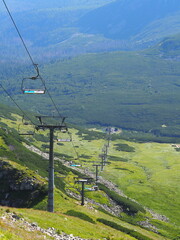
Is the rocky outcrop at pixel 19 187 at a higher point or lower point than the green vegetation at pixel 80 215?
higher

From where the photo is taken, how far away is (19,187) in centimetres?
6000

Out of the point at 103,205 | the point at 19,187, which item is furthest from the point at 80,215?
the point at 103,205

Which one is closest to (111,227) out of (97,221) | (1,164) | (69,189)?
(97,221)

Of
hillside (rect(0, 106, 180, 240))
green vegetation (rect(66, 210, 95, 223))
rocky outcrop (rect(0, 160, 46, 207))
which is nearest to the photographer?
hillside (rect(0, 106, 180, 240))

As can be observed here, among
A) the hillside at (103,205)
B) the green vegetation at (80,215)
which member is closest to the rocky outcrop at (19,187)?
the hillside at (103,205)

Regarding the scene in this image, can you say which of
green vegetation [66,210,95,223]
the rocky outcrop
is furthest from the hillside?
the rocky outcrop

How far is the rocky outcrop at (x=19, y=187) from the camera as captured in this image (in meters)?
58.3

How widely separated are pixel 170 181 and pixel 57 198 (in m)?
108

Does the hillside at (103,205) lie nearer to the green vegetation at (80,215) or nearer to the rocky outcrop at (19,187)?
the green vegetation at (80,215)

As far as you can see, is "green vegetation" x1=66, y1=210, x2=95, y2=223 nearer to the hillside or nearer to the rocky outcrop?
the hillside

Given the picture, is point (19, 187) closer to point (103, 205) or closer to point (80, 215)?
point (80, 215)

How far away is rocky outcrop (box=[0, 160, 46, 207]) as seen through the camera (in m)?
58.3

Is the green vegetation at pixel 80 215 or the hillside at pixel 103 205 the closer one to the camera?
the hillside at pixel 103 205

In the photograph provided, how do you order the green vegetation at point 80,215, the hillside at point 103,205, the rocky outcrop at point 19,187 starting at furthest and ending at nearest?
1. the rocky outcrop at point 19,187
2. the green vegetation at point 80,215
3. the hillside at point 103,205
